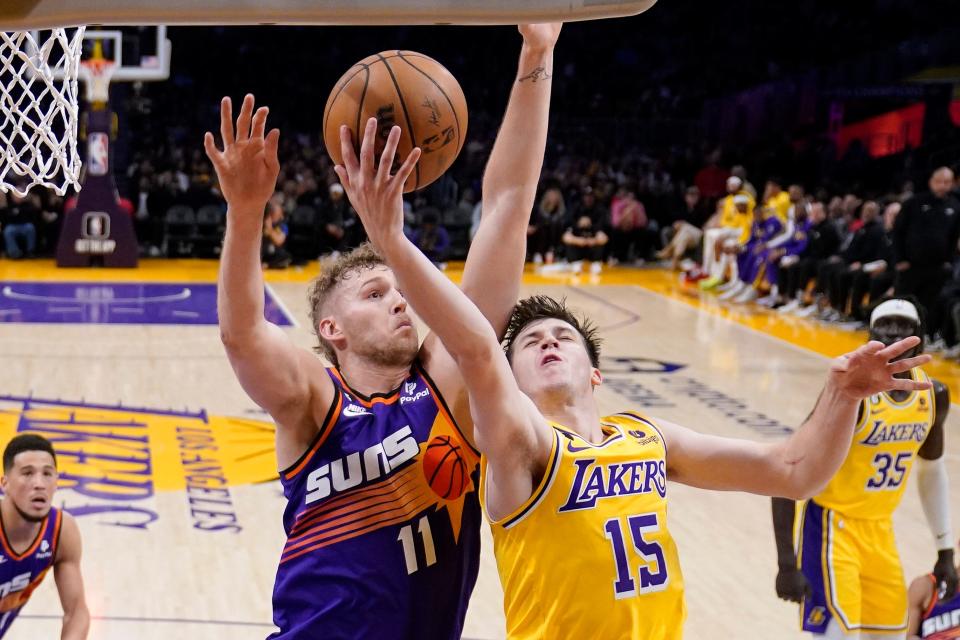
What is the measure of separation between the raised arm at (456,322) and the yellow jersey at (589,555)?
82mm

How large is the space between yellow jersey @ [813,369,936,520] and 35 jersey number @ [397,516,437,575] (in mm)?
2297

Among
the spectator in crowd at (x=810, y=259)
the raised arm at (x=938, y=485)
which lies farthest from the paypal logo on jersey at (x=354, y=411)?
the spectator in crowd at (x=810, y=259)

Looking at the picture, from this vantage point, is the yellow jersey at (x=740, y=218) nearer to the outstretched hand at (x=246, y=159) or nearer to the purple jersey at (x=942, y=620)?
the purple jersey at (x=942, y=620)

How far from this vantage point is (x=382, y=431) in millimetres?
2891

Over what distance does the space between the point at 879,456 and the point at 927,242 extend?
7.71 m

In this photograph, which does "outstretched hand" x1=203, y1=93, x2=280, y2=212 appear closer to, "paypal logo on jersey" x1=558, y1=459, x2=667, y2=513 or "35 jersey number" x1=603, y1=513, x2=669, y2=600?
"paypal logo on jersey" x1=558, y1=459, x2=667, y2=513

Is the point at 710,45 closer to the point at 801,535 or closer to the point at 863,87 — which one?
the point at 863,87

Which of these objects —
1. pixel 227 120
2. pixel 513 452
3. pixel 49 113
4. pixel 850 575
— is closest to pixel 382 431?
pixel 513 452

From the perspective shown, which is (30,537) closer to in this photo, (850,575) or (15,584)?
(15,584)

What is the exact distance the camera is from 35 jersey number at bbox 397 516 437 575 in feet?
9.35

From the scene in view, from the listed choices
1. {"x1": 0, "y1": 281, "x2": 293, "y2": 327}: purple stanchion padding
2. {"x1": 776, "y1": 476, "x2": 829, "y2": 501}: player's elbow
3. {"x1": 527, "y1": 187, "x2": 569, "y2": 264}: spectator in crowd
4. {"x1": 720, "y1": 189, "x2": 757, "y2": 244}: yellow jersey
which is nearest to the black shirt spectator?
{"x1": 720, "y1": 189, "x2": 757, "y2": 244}: yellow jersey

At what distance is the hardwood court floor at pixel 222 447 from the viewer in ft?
18.7

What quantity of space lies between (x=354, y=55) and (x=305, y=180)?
6.49 meters

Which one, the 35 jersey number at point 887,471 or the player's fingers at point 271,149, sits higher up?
the player's fingers at point 271,149
